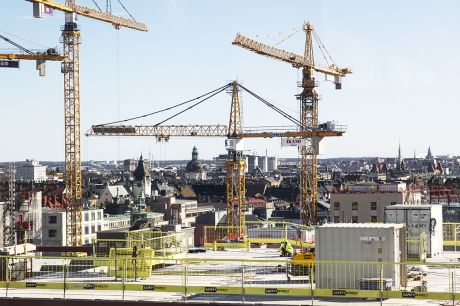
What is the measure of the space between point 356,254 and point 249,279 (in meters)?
6.67

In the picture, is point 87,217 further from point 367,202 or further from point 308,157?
point 367,202

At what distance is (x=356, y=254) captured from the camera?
36625 mm

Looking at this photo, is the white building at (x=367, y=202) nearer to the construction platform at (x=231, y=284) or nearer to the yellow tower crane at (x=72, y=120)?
the yellow tower crane at (x=72, y=120)

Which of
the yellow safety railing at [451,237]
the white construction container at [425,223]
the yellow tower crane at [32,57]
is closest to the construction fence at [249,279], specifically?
the white construction container at [425,223]

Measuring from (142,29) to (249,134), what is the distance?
3616 centimetres

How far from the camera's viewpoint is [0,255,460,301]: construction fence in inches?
1358

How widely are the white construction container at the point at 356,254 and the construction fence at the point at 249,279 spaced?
5 centimetres

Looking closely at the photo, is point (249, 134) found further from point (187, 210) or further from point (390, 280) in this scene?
point (390, 280)

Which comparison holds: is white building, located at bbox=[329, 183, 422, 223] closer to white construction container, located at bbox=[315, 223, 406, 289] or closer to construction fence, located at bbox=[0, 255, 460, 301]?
construction fence, located at bbox=[0, 255, 460, 301]

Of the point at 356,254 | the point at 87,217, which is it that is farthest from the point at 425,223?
the point at 87,217

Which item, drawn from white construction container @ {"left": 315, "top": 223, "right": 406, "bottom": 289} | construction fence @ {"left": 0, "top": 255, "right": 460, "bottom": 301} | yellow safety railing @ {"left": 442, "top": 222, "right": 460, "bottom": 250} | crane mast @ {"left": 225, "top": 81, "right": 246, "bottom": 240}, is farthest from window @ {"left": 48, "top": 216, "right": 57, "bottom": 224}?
white construction container @ {"left": 315, "top": 223, "right": 406, "bottom": 289}

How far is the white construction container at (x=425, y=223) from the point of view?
49.2 m

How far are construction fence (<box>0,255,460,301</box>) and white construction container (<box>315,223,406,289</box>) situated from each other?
0.15ft

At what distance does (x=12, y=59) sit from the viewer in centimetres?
10462
